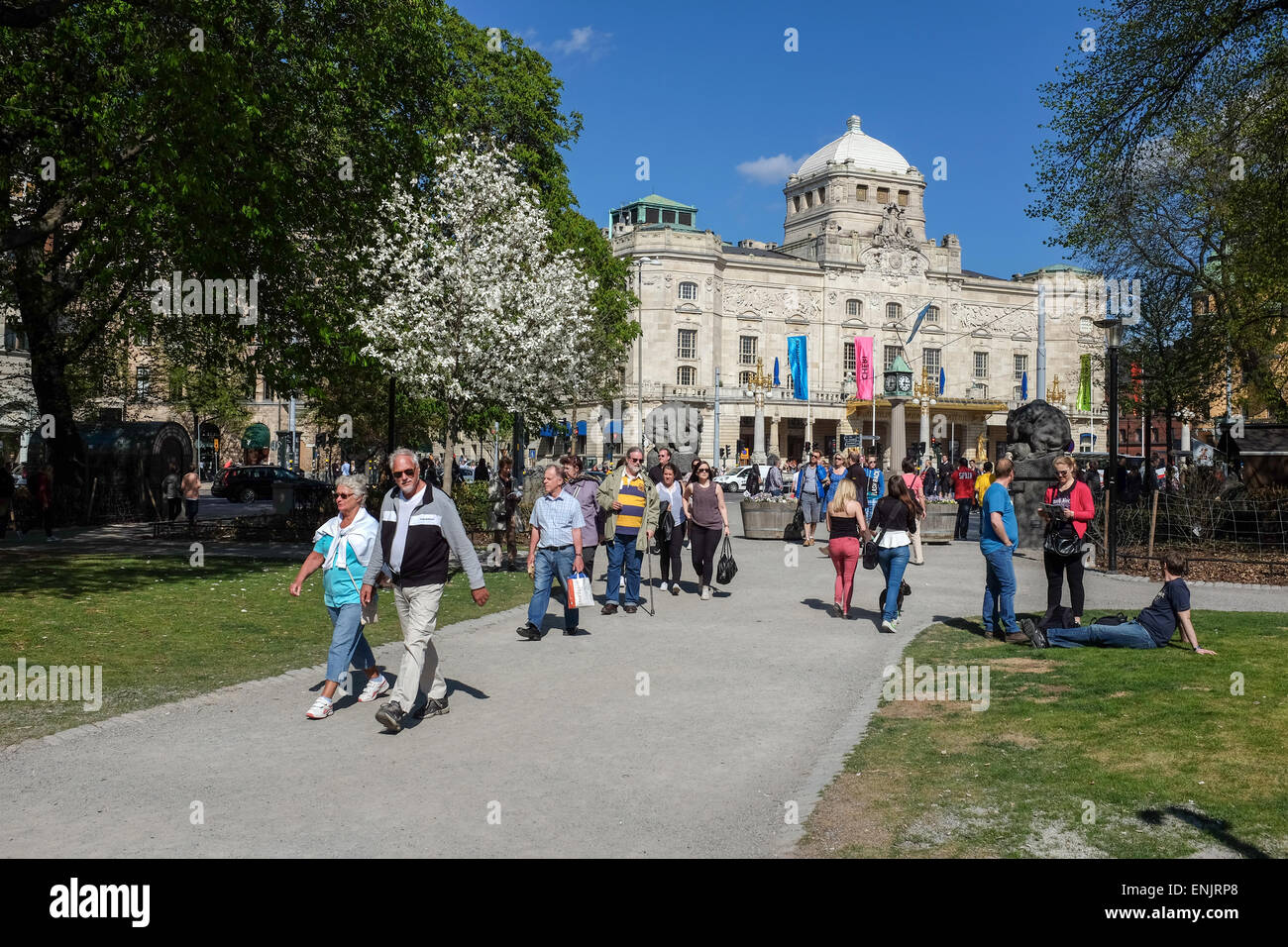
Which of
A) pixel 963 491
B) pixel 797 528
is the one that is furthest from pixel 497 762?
pixel 963 491

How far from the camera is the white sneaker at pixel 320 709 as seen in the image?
830 centimetres

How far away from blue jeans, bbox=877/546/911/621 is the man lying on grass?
6.95 ft

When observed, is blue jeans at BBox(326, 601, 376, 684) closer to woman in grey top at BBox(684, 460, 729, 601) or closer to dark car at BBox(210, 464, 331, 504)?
woman in grey top at BBox(684, 460, 729, 601)

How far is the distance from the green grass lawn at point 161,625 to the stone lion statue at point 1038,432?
12.1 m

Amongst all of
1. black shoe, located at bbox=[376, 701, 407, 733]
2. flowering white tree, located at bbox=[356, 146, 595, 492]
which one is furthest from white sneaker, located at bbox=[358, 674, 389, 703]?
flowering white tree, located at bbox=[356, 146, 595, 492]

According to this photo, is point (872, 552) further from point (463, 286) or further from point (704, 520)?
point (463, 286)

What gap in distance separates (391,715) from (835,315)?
273ft

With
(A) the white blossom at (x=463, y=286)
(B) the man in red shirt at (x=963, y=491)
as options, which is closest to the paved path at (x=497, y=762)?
(B) the man in red shirt at (x=963, y=491)

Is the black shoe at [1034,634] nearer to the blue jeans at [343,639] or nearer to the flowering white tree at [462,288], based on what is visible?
the blue jeans at [343,639]

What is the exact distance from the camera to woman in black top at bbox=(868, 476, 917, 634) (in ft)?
41.8
